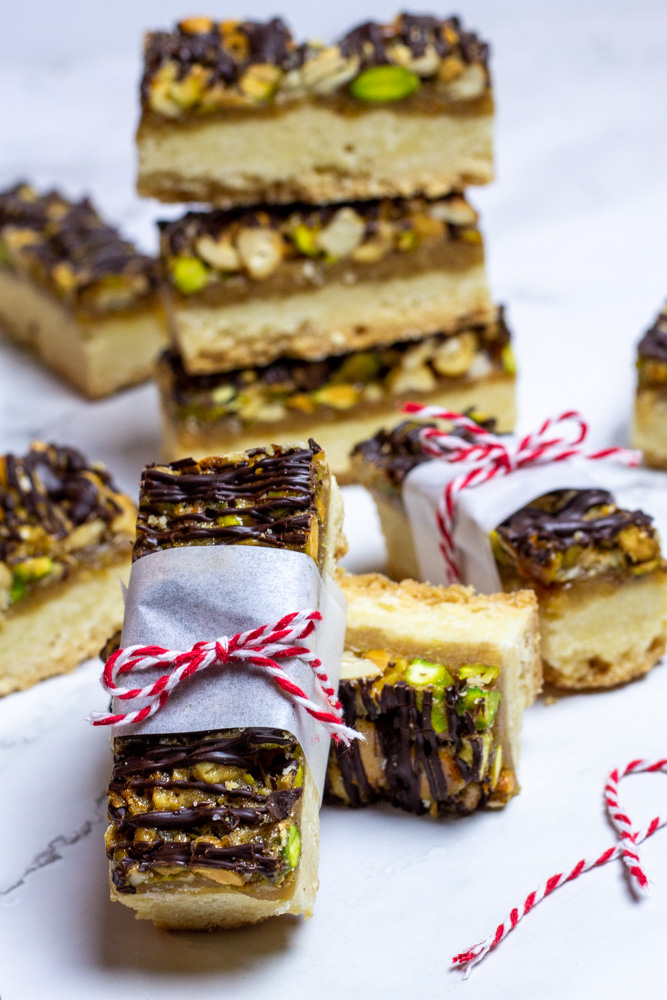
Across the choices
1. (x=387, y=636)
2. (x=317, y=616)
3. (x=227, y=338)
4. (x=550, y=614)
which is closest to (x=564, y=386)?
(x=227, y=338)

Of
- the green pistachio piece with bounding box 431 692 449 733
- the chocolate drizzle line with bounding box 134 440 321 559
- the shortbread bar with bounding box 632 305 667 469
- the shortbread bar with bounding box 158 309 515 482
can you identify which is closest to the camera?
the chocolate drizzle line with bounding box 134 440 321 559

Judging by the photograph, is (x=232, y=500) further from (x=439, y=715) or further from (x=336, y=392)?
(x=336, y=392)

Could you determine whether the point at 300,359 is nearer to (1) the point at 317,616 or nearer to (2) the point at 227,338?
(2) the point at 227,338

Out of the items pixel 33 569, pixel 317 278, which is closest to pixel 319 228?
pixel 317 278

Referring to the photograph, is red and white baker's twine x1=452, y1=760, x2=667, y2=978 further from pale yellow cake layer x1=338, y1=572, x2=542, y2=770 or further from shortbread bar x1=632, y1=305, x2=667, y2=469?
shortbread bar x1=632, y1=305, x2=667, y2=469

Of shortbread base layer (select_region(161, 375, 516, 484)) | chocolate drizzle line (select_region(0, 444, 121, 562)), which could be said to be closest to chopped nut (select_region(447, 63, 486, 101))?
shortbread base layer (select_region(161, 375, 516, 484))

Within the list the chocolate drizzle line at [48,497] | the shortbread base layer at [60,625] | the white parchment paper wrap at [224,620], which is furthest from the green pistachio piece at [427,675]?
the chocolate drizzle line at [48,497]
